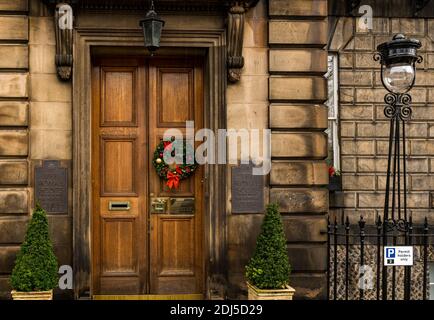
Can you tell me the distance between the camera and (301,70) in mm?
8516

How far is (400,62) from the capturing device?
7445 millimetres

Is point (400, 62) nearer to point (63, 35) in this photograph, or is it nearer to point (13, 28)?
point (63, 35)

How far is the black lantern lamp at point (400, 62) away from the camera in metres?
7.38

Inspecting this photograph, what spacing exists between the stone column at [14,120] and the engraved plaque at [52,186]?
205mm

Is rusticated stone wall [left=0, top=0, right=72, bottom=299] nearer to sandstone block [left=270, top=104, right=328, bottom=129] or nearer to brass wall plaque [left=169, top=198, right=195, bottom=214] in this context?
brass wall plaque [left=169, top=198, right=195, bottom=214]

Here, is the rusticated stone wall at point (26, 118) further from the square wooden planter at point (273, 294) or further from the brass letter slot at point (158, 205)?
the square wooden planter at point (273, 294)

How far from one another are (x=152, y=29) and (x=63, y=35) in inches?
55.3

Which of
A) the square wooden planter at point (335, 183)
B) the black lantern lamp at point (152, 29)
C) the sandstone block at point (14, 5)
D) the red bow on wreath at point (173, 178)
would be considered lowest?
the square wooden planter at point (335, 183)

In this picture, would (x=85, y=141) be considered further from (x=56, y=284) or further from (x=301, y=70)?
(x=301, y=70)

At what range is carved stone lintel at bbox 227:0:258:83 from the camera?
8.29 metres

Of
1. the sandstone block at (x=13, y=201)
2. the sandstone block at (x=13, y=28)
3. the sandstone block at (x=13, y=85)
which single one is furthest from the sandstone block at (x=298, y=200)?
the sandstone block at (x=13, y=28)

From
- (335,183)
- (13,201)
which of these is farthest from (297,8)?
(13,201)
